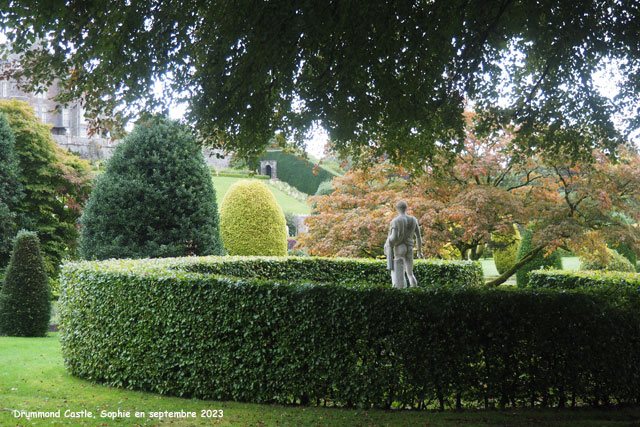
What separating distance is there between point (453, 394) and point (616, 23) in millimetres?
4116

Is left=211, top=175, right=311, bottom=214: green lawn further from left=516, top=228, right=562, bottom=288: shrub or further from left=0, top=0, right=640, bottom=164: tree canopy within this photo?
left=0, top=0, right=640, bottom=164: tree canopy

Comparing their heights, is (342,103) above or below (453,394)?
above

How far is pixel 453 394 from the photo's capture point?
5.64 meters

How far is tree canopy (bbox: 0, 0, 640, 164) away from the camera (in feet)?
16.0

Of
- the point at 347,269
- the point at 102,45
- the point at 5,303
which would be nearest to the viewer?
the point at 102,45

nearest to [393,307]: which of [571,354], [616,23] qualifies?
[571,354]

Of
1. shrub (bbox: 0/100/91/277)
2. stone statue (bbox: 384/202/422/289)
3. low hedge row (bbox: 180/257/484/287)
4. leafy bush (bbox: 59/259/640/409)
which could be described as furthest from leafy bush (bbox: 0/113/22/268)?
stone statue (bbox: 384/202/422/289)

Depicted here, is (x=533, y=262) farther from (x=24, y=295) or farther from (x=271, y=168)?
(x=271, y=168)

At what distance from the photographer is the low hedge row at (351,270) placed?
1227 centimetres

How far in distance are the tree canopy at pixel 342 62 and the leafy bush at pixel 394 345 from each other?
1.81 metres

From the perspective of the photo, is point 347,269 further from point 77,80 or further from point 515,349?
point 77,80

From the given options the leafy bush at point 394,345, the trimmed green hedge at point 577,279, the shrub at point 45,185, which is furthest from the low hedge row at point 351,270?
the shrub at point 45,185

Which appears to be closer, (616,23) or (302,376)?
(616,23)

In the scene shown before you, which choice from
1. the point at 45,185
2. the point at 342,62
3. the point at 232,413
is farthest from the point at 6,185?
the point at 342,62
